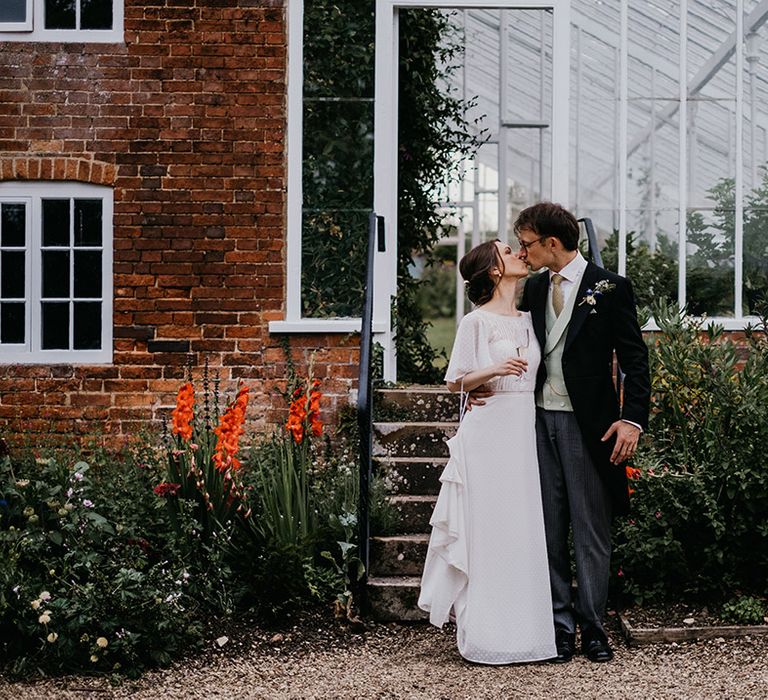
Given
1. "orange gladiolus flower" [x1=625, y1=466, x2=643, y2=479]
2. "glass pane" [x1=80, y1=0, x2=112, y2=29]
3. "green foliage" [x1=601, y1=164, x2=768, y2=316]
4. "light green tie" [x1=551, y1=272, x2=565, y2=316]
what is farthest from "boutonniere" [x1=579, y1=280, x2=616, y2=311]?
"glass pane" [x1=80, y1=0, x2=112, y2=29]

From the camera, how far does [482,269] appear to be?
5.18 m

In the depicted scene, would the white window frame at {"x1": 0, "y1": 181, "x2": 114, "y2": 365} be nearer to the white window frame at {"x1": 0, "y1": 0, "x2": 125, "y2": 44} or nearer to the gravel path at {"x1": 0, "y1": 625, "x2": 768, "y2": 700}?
the white window frame at {"x1": 0, "y1": 0, "x2": 125, "y2": 44}

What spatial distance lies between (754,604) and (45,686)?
11.1ft

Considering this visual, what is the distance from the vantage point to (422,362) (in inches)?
362

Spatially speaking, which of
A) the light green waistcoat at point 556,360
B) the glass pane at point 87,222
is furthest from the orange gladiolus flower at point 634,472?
the glass pane at point 87,222

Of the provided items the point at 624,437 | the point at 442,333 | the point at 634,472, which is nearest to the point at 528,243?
the point at 624,437

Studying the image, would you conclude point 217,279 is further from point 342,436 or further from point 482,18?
point 482,18

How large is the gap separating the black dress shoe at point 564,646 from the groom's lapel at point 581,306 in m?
1.29

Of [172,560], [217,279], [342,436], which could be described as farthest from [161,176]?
[172,560]

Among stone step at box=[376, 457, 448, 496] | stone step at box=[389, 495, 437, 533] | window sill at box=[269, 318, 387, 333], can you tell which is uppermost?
window sill at box=[269, 318, 387, 333]

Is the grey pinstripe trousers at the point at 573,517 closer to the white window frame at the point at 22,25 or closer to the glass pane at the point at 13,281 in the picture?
the glass pane at the point at 13,281

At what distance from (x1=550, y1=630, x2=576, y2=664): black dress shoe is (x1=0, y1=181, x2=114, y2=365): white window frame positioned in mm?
4105

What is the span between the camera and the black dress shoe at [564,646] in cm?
513

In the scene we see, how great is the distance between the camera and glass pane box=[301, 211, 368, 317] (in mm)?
8039
